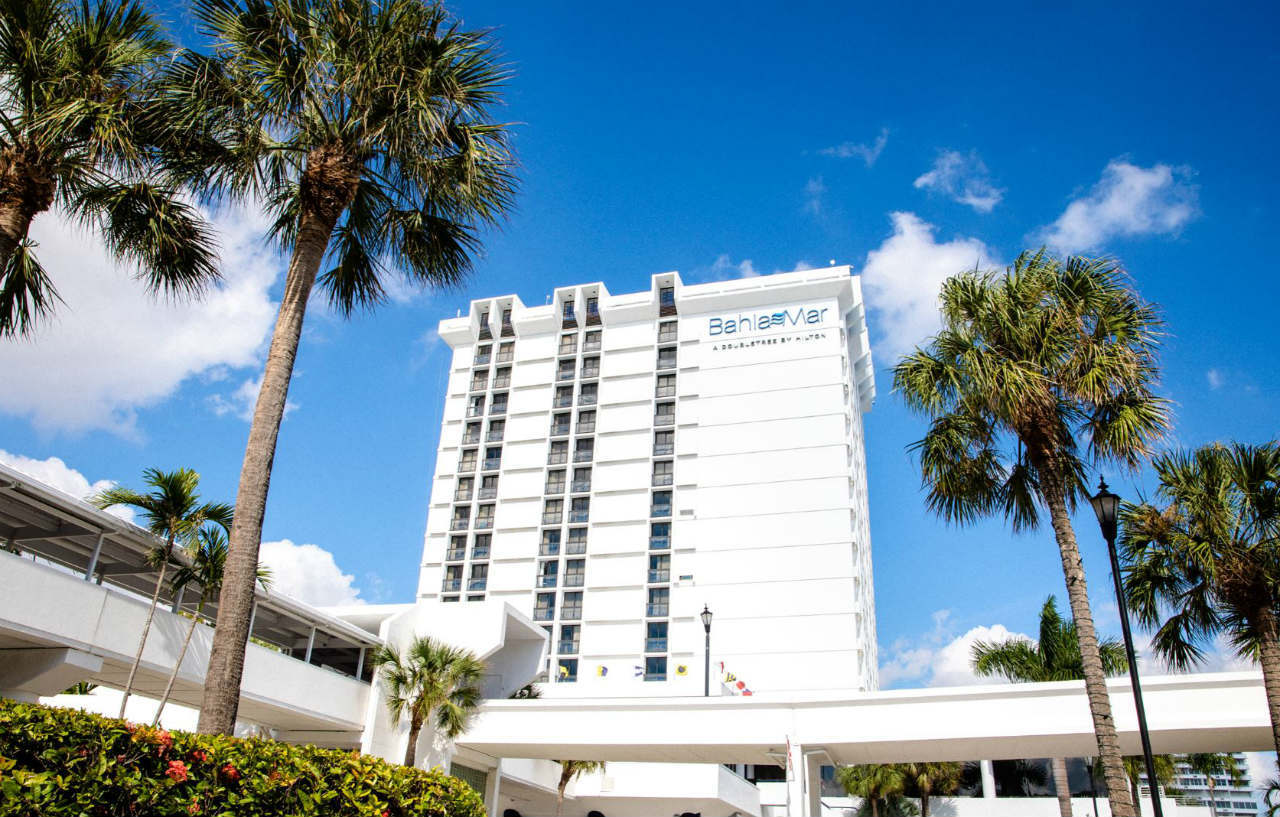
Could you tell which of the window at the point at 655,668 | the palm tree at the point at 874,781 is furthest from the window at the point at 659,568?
the palm tree at the point at 874,781

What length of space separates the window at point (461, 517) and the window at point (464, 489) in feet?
2.27

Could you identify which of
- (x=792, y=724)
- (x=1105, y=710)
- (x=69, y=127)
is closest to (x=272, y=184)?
(x=69, y=127)

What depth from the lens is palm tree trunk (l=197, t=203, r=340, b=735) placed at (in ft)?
30.6

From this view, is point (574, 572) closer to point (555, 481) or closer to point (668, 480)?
point (555, 481)

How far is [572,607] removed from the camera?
67.4 m

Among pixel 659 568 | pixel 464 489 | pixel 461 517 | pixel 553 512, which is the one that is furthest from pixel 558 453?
pixel 659 568

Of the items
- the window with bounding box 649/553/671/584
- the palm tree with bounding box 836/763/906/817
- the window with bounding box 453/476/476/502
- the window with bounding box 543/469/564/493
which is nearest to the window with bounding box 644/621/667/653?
the window with bounding box 649/553/671/584

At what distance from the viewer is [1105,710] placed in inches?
524

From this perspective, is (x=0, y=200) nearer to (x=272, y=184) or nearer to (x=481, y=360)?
(x=272, y=184)

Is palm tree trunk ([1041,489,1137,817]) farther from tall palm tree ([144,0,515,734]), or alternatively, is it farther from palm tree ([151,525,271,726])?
palm tree ([151,525,271,726])

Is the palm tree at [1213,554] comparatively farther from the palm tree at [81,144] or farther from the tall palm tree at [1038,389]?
the palm tree at [81,144]

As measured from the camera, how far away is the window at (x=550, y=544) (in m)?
69.6

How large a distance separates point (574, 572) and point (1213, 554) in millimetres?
55509

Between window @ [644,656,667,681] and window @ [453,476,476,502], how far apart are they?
2035 centimetres
